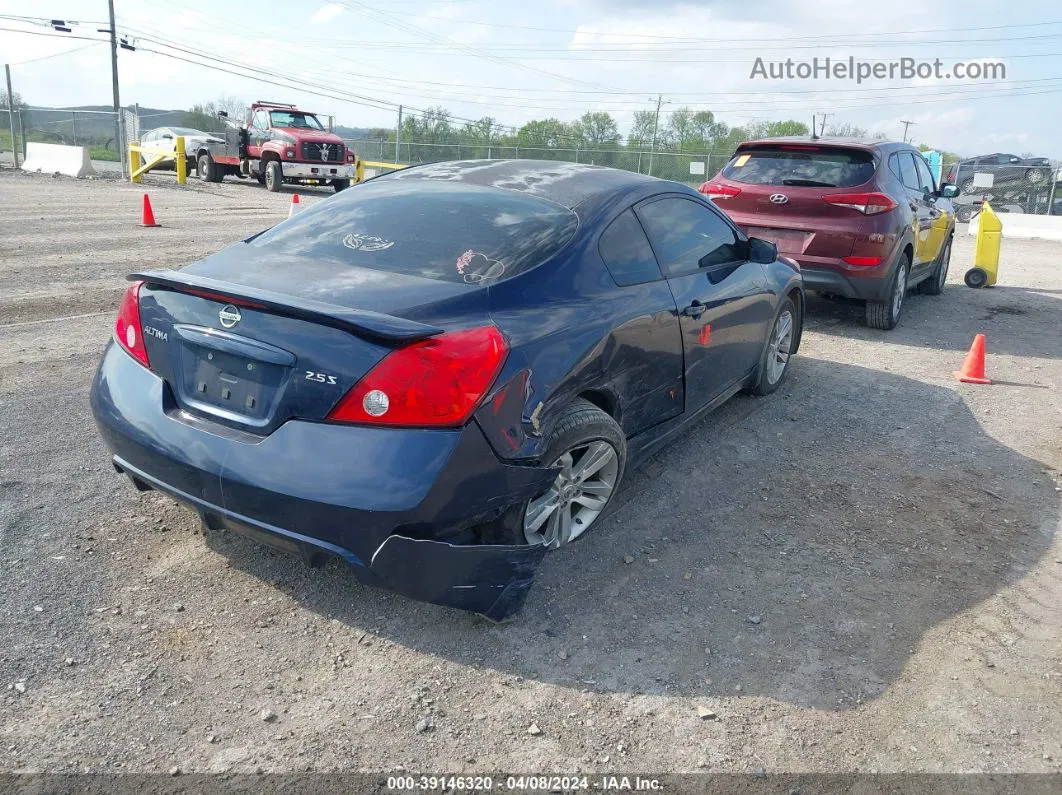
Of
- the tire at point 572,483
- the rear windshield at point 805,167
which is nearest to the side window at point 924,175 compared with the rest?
the rear windshield at point 805,167

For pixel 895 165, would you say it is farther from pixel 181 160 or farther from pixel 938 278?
pixel 181 160

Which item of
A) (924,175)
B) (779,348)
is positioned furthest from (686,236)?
(924,175)

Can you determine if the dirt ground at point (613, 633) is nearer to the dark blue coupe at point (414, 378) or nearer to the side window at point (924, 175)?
the dark blue coupe at point (414, 378)

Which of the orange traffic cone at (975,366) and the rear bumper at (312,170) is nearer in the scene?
the orange traffic cone at (975,366)

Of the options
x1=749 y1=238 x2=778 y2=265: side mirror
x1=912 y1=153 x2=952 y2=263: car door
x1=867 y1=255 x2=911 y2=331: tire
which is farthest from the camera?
x1=912 y1=153 x2=952 y2=263: car door

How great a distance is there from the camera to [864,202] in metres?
7.80

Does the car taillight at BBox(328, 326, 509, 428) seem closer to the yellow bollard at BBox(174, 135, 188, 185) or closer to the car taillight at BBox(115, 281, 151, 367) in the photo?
the car taillight at BBox(115, 281, 151, 367)

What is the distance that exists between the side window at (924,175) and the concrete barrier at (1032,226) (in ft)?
45.7

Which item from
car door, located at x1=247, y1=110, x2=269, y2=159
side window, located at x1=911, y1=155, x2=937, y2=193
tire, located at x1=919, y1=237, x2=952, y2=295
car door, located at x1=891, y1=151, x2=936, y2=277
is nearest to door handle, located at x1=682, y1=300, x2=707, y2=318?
car door, located at x1=891, y1=151, x2=936, y2=277

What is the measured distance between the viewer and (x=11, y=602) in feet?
10.2

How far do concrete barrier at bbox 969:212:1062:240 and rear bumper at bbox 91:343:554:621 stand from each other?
22.7m

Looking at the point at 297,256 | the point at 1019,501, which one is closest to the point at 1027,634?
the point at 1019,501

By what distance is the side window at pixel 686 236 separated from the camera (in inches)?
168

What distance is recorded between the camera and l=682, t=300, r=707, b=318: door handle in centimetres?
425
